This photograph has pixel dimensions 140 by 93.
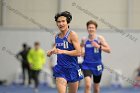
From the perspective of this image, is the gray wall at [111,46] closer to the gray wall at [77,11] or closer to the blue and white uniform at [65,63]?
the gray wall at [77,11]

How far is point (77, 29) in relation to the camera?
2067 cm

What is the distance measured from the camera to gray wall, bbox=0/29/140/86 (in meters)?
20.5

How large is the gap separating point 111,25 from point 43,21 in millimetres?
3177

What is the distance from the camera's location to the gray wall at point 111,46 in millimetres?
20547

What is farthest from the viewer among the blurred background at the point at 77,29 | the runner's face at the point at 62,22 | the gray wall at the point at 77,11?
the gray wall at the point at 77,11

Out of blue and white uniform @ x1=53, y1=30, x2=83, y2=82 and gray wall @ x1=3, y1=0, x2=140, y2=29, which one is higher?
gray wall @ x1=3, y1=0, x2=140, y2=29

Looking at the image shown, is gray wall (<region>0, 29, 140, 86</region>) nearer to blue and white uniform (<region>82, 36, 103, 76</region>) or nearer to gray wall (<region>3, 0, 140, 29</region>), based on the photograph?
gray wall (<region>3, 0, 140, 29</region>)

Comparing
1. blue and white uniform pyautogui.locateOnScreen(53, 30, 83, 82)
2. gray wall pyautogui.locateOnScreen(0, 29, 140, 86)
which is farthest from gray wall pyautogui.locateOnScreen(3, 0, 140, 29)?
blue and white uniform pyautogui.locateOnScreen(53, 30, 83, 82)

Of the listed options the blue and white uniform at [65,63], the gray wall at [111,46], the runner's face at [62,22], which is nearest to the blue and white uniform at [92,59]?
the blue and white uniform at [65,63]

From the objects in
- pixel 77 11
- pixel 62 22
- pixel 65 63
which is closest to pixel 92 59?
pixel 65 63

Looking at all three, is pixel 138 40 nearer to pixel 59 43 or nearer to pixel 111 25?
pixel 111 25

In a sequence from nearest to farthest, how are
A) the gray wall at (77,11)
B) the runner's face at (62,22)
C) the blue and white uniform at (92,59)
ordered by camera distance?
1. the runner's face at (62,22)
2. the blue and white uniform at (92,59)
3. the gray wall at (77,11)

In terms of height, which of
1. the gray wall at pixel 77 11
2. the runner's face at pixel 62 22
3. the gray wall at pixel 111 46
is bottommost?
the gray wall at pixel 111 46

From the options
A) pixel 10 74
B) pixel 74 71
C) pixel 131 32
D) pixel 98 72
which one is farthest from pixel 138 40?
pixel 74 71
